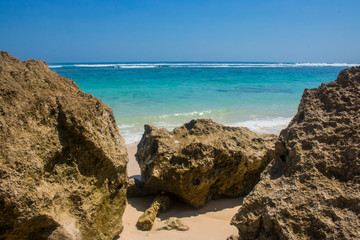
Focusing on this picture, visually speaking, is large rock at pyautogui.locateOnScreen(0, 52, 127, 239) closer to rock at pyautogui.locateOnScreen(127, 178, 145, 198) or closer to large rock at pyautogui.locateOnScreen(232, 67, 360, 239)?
rock at pyautogui.locateOnScreen(127, 178, 145, 198)

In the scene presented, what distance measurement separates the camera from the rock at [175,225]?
3078mm

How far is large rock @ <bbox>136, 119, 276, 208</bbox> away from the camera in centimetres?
352

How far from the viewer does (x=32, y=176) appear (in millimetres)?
1976

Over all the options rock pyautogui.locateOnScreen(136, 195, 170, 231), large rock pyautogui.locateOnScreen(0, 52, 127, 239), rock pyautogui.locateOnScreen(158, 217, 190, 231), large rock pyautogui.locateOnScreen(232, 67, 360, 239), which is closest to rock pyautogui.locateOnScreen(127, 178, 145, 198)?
rock pyautogui.locateOnScreen(136, 195, 170, 231)

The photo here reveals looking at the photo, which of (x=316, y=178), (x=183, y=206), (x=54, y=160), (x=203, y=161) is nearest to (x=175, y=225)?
(x=183, y=206)

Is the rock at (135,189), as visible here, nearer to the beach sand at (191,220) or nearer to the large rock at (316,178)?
the beach sand at (191,220)

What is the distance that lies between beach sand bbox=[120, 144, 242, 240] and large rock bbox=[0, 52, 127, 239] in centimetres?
40

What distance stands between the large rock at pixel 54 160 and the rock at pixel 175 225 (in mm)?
564

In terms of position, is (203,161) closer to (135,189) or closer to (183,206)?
(183,206)

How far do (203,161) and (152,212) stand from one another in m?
0.83

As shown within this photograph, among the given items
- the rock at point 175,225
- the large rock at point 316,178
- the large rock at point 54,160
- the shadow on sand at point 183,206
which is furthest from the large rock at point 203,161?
the large rock at point 316,178

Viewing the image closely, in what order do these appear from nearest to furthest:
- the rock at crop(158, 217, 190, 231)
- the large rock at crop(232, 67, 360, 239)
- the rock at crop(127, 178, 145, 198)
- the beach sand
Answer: the large rock at crop(232, 67, 360, 239), the beach sand, the rock at crop(158, 217, 190, 231), the rock at crop(127, 178, 145, 198)

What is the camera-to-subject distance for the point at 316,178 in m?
2.02

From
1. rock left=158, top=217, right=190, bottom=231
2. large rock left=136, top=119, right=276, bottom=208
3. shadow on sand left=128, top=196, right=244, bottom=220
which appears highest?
large rock left=136, top=119, right=276, bottom=208
